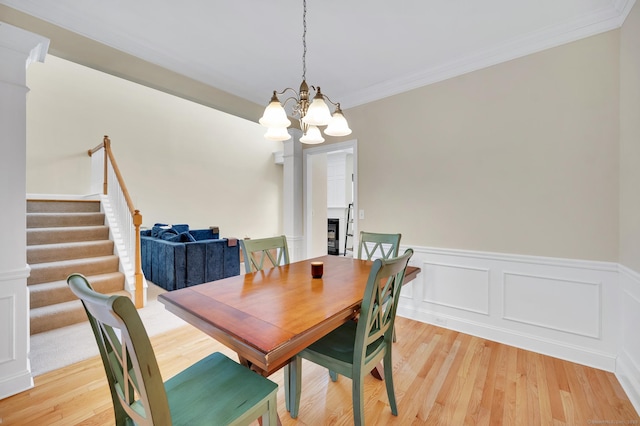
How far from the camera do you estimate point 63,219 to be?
3832 millimetres

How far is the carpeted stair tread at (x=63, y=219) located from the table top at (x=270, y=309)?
3.67 meters

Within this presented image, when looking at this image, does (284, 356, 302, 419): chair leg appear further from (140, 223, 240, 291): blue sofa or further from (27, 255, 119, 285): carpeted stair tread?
(27, 255, 119, 285): carpeted stair tread

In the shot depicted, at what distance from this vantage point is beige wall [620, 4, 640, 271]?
5.58ft

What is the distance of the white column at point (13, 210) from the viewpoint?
1.71 meters

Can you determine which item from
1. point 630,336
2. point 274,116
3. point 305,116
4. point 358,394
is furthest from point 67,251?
point 630,336

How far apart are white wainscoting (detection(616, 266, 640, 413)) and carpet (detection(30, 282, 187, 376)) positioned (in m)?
3.51

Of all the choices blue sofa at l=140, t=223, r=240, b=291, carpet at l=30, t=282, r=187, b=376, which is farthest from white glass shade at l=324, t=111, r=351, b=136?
blue sofa at l=140, t=223, r=240, b=291

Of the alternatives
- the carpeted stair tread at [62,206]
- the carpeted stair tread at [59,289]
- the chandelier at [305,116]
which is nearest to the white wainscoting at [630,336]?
the chandelier at [305,116]

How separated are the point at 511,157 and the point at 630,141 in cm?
A: 69

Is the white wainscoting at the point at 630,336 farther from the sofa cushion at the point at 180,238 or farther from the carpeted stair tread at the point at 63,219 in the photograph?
the carpeted stair tread at the point at 63,219

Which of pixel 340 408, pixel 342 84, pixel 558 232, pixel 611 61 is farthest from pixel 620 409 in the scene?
pixel 342 84

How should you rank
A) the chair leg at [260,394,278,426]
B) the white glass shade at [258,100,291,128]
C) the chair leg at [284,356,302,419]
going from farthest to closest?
the white glass shade at [258,100,291,128]
the chair leg at [284,356,302,419]
the chair leg at [260,394,278,426]

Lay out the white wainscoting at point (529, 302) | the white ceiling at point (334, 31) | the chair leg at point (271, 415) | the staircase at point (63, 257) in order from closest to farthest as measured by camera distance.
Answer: the chair leg at point (271, 415) → the white ceiling at point (334, 31) → the white wainscoting at point (529, 302) → the staircase at point (63, 257)

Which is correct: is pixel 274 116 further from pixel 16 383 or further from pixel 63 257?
pixel 63 257
